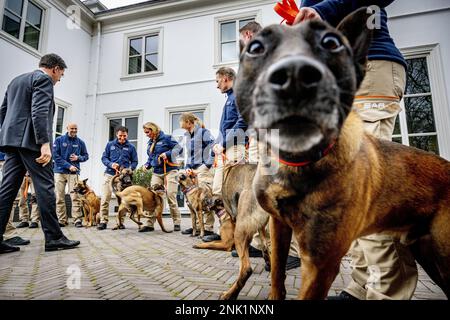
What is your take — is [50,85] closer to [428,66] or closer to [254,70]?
[254,70]

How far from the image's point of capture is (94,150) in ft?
40.5

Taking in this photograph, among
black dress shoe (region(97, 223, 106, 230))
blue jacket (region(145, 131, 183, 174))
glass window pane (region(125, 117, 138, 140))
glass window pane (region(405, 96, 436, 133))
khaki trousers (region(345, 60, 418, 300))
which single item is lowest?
black dress shoe (region(97, 223, 106, 230))

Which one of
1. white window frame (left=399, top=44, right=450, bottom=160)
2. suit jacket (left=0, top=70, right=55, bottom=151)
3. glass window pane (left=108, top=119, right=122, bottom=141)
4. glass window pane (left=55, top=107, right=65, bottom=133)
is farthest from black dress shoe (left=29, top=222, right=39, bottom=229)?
white window frame (left=399, top=44, right=450, bottom=160)

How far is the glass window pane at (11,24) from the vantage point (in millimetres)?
9617

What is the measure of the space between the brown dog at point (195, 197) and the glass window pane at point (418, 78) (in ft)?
23.4

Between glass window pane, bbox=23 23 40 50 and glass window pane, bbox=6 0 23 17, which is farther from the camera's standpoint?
glass window pane, bbox=23 23 40 50

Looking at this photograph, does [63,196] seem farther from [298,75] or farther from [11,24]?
[298,75]

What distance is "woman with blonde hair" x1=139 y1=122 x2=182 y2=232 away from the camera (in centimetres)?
704

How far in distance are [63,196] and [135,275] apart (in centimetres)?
629

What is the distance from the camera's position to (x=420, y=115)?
798 centimetres

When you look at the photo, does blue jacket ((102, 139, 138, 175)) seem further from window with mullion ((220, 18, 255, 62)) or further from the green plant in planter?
window with mullion ((220, 18, 255, 62))

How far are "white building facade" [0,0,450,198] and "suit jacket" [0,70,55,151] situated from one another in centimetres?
683

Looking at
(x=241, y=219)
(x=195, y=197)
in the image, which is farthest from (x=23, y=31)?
(x=241, y=219)

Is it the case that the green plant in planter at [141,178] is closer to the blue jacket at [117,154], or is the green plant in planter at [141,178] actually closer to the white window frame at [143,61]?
the blue jacket at [117,154]
